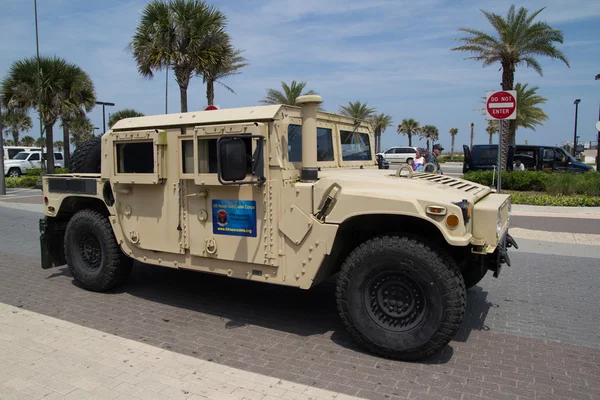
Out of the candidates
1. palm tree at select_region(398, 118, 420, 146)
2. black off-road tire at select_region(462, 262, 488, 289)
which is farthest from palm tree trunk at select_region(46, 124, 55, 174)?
palm tree at select_region(398, 118, 420, 146)

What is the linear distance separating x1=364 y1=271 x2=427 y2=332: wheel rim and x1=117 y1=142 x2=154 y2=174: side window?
2.47 meters

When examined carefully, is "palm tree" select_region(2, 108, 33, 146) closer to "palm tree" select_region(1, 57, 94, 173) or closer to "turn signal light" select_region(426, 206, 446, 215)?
"palm tree" select_region(1, 57, 94, 173)

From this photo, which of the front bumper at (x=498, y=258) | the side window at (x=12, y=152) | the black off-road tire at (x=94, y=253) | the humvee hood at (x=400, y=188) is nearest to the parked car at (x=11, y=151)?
the side window at (x=12, y=152)

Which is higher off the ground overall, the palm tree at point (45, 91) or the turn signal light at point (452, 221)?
the palm tree at point (45, 91)

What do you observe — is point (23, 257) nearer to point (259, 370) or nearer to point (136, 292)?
point (136, 292)

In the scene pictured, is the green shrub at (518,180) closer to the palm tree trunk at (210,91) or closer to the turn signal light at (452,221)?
the palm tree trunk at (210,91)

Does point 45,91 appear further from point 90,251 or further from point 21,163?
point 90,251

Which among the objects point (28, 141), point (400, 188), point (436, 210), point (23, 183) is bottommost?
point (23, 183)

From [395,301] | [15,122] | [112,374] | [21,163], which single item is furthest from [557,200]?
[15,122]

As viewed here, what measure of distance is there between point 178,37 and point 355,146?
12631 mm

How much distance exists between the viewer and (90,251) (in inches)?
222

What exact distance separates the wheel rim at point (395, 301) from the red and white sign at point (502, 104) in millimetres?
5525

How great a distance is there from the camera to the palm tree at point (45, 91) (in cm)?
2252

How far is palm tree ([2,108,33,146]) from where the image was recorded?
23587mm
